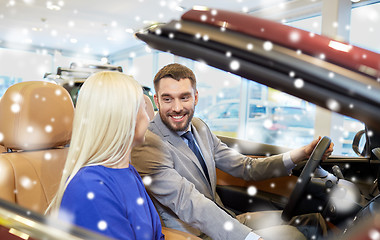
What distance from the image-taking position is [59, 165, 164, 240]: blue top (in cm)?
80

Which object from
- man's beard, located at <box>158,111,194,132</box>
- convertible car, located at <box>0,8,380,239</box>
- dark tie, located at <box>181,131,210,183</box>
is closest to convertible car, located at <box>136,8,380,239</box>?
convertible car, located at <box>0,8,380,239</box>

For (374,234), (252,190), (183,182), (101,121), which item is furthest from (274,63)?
(252,190)

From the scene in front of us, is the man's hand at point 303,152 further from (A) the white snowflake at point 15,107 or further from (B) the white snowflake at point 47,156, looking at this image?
(A) the white snowflake at point 15,107

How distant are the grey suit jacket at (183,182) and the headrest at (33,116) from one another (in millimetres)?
343

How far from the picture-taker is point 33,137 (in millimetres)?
1354

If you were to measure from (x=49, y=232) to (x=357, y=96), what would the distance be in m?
0.56

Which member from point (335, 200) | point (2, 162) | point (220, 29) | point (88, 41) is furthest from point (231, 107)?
point (88, 41)

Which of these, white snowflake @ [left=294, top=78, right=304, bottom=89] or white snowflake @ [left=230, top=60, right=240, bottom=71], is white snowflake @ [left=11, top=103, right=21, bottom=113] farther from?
white snowflake @ [left=294, top=78, right=304, bottom=89]

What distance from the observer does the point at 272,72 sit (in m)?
0.59

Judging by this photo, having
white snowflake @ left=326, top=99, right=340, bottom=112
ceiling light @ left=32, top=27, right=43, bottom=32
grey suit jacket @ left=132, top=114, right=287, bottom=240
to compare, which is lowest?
grey suit jacket @ left=132, top=114, right=287, bottom=240

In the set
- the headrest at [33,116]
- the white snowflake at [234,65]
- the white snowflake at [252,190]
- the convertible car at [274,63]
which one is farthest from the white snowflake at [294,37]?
the white snowflake at [252,190]

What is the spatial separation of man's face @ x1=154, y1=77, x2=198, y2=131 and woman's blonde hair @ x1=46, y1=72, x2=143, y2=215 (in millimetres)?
524

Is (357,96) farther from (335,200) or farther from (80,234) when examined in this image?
(335,200)

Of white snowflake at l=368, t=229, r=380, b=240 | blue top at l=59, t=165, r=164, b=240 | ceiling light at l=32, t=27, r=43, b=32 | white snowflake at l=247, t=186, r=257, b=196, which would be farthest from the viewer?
ceiling light at l=32, t=27, r=43, b=32
